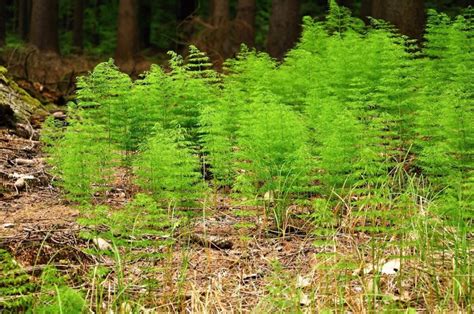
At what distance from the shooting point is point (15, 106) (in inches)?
300

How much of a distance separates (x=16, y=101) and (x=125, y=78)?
8.02 feet

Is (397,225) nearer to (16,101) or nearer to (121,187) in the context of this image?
(121,187)

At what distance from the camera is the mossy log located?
23.9ft

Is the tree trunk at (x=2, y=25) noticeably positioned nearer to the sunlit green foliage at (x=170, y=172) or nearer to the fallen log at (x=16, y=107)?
the fallen log at (x=16, y=107)

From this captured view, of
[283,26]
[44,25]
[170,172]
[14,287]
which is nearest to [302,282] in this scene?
[170,172]

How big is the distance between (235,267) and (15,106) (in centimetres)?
460

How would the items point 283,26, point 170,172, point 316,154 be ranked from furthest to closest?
point 283,26, point 316,154, point 170,172

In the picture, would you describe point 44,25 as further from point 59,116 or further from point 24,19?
point 24,19

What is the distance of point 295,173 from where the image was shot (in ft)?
15.0

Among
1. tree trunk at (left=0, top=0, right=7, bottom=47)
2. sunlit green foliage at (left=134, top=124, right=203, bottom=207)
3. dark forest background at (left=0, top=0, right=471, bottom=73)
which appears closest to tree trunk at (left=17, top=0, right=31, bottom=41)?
dark forest background at (left=0, top=0, right=471, bottom=73)

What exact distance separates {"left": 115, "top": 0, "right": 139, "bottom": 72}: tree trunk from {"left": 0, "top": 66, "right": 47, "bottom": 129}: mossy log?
8.66 metres

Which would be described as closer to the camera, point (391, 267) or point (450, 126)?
point (391, 267)

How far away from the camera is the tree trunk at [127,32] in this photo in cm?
1734

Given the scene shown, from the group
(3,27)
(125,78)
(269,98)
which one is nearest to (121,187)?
(125,78)
